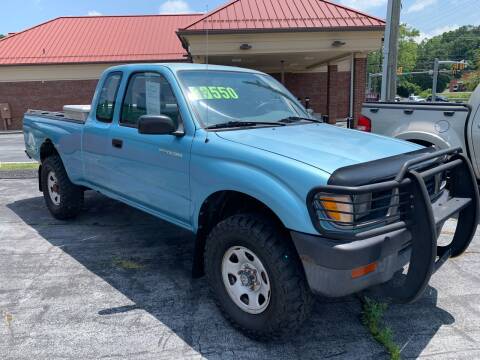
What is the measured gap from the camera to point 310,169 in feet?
8.54

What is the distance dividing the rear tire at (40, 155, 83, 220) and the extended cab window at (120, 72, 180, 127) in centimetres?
167

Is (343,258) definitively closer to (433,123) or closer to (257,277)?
(257,277)

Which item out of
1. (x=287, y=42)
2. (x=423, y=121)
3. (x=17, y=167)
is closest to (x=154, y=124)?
(x=423, y=121)

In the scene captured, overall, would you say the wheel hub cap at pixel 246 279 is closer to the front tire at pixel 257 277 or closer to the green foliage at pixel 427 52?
the front tire at pixel 257 277

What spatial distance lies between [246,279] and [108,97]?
105 inches

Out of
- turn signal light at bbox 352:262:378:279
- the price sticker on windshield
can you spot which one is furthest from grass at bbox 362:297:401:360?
the price sticker on windshield

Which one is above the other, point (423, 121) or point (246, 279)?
point (423, 121)

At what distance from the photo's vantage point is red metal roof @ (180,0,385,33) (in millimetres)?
13219

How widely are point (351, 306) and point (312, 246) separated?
129 cm

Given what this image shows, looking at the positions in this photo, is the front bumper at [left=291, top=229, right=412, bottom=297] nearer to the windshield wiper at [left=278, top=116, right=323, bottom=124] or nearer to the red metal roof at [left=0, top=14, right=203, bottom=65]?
the windshield wiper at [left=278, top=116, right=323, bottom=124]

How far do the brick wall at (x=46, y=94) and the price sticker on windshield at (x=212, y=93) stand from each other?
21.7 meters

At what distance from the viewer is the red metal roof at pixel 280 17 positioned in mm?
13219

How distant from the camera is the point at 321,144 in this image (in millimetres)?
3113

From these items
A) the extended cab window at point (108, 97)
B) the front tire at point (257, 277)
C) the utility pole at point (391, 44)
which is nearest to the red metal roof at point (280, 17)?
the utility pole at point (391, 44)
